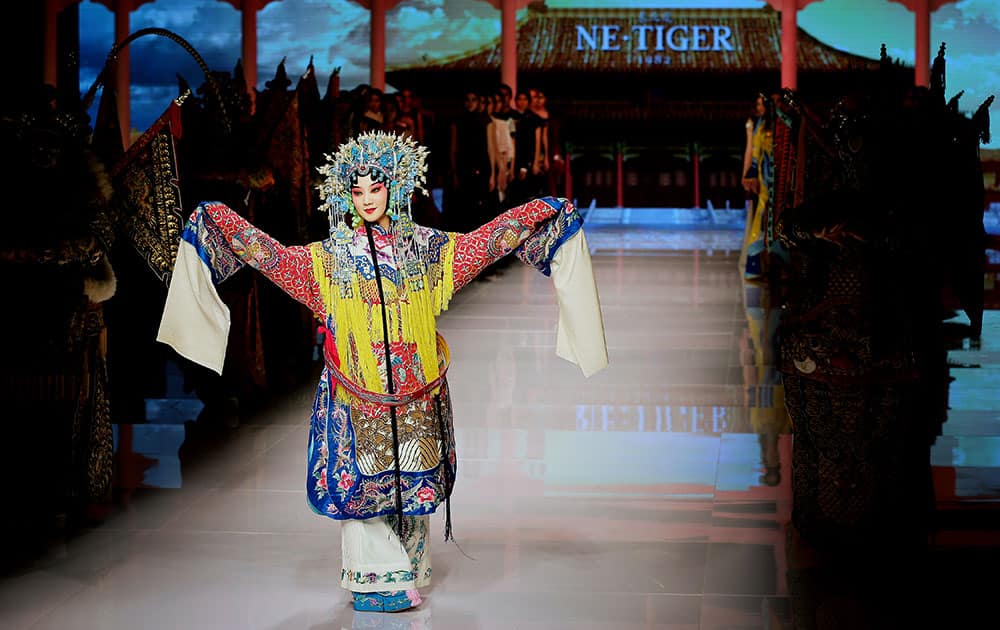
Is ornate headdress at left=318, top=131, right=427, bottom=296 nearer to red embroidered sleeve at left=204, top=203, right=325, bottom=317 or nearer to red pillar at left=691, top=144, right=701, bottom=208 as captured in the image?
red embroidered sleeve at left=204, top=203, right=325, bottom=317

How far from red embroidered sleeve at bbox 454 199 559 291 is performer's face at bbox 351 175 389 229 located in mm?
238

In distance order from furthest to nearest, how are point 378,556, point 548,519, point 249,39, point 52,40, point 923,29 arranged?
point 249,39, point 923,29, point 52,40, point 548,519, point 378,556

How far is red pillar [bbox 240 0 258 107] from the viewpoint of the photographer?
1839cm

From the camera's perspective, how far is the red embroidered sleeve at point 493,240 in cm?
387

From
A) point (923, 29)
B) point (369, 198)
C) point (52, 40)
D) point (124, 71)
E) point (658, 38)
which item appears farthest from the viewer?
point (658, 38)

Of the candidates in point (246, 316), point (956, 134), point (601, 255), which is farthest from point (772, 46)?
point (956, 134)

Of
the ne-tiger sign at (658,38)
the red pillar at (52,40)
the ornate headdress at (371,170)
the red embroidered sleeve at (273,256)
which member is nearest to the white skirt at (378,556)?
the red embroidered sleeve at (273,256)

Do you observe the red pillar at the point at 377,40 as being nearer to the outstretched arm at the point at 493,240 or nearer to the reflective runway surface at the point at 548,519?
the reflective runway surface at the point at 548,519

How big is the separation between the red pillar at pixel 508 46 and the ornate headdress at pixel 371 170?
14.5m

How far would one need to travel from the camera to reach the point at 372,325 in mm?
3766

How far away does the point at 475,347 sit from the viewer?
789 centimetres

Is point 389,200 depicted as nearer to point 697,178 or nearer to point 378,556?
point 378,556

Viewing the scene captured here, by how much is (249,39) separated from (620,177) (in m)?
5.80

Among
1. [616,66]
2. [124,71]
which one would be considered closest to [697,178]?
[616,66]
